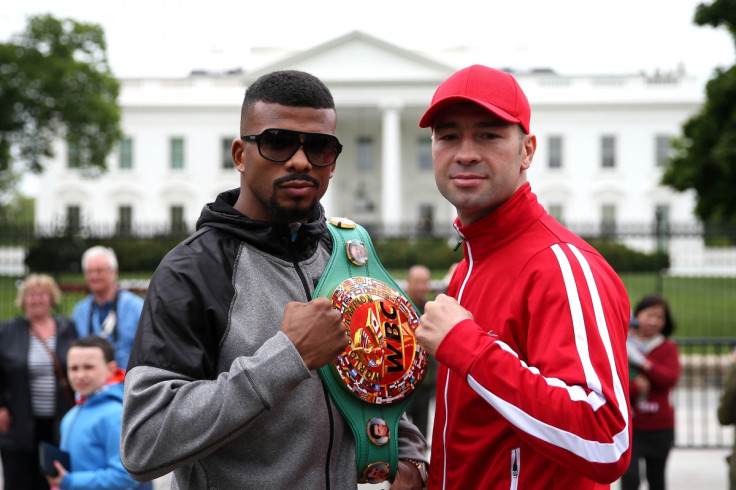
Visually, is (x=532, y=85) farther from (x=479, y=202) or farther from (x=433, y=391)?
(x=479, y=202)

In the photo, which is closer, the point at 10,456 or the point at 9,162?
the point at 10,456

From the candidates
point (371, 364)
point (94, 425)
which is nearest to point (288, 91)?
point (371, 364)

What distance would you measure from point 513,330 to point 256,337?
678 millimetres

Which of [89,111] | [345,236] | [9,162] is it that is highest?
[89,111]

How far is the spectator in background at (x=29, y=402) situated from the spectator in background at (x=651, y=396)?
3.97m

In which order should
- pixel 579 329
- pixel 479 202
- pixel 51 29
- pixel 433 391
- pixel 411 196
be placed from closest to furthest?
pixel 579 329
pixel 479 202
pixel 433 391
pixel 51 29
pixel 411 196

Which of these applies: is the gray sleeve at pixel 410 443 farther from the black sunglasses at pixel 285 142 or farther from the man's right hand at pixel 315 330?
the black sunglasses at pixel 285 142

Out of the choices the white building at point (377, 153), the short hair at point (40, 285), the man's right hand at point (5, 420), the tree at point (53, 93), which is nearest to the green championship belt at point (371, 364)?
the man's right hand at point (5, 420)

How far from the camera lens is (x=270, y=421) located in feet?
6.46

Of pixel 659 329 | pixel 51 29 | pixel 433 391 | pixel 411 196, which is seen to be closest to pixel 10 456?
pixel 433 391

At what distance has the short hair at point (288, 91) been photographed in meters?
2.07

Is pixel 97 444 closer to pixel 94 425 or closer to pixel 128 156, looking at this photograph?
pixel 94 425

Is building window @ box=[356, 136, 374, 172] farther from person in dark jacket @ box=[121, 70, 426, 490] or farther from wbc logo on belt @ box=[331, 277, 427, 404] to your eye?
wbc logo on belt @ box=[331, 277, 427, 404]

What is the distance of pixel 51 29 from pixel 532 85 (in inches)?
1275
